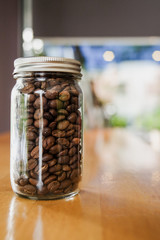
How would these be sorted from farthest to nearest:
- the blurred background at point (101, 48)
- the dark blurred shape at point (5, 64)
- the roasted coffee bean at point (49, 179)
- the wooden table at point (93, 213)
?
1. the blurred background at point (101, 48)
2. the dark blurred shape at point (5, 64)
3. the roasted coffee bean at point (49, 179)
4. the wooden table at point (93, 213)

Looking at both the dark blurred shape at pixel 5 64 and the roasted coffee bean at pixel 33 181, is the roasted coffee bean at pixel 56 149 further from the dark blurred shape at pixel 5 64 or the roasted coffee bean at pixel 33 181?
the dark blurred shape at pixel 5 64

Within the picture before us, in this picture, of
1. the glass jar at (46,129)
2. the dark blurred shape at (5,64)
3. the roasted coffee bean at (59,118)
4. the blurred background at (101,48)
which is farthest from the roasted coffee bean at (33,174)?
the dark blurred shape at (5,64)

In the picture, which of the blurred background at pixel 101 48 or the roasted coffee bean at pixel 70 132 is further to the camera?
the blurred background at pixel 101 48

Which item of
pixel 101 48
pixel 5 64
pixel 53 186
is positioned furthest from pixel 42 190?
pixel 101 48

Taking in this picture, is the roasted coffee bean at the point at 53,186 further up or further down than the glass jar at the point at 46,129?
further down

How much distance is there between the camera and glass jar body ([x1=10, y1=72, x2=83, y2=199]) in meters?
0.46

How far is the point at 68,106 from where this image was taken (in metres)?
0.48

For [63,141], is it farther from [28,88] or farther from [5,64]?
[5,64]

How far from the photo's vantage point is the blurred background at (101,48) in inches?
101

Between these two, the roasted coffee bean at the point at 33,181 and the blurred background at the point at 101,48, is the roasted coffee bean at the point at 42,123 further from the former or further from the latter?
the blurred background at the point at 101,48

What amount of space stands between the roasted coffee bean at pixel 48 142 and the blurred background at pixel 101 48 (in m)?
0.96

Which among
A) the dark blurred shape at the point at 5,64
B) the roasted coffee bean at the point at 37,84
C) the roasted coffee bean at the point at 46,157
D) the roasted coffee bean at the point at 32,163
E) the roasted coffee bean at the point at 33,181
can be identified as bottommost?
the roasted coffee bean at the point at 33,181

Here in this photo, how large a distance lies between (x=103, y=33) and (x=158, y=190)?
3.24 meters

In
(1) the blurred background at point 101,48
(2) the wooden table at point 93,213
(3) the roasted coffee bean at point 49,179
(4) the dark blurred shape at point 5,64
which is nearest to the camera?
(2) the wooden table at point 93,213
